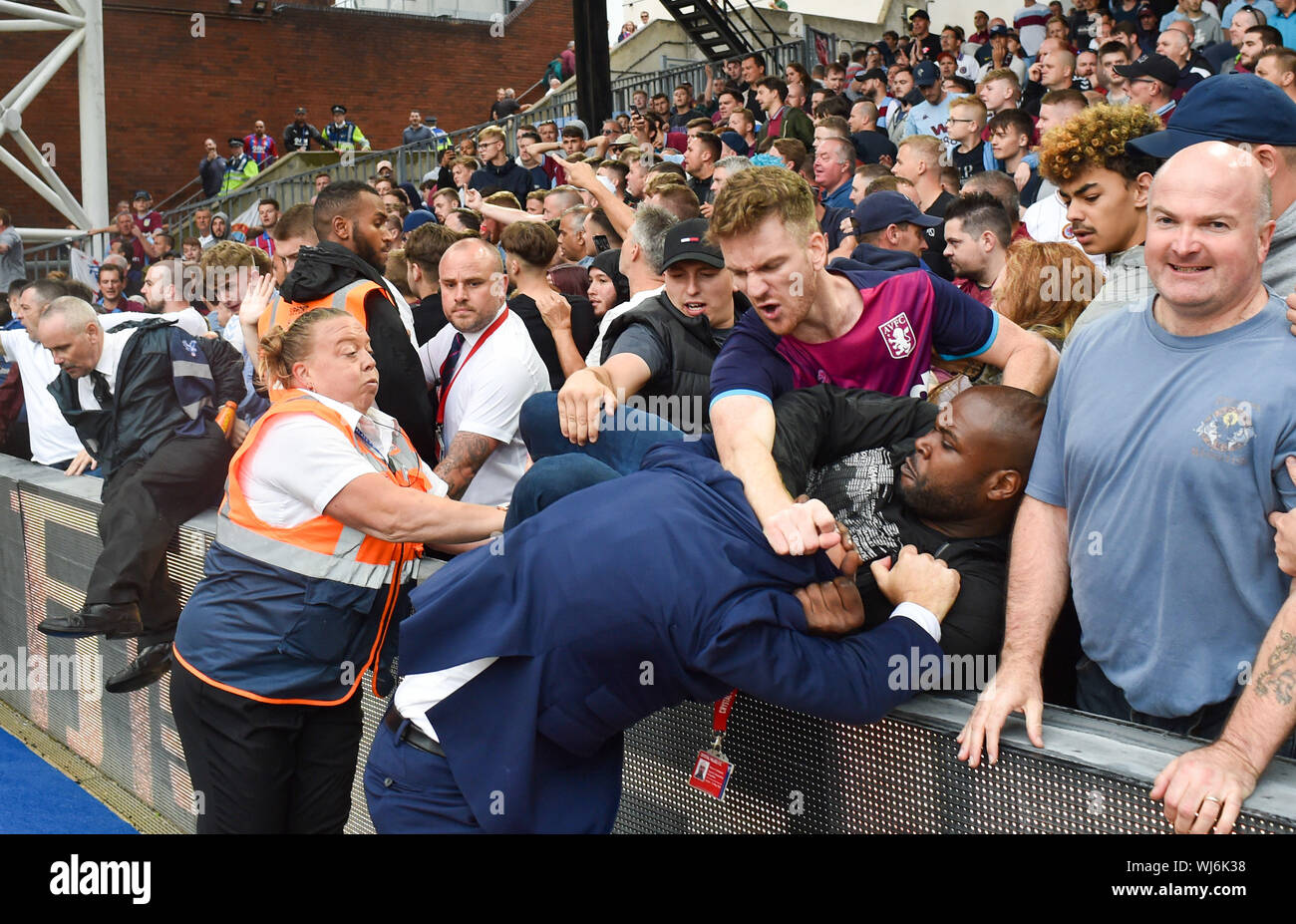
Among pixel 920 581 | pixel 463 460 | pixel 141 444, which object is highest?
pixel 141 444

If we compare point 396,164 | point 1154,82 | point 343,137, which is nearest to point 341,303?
point 1154,82

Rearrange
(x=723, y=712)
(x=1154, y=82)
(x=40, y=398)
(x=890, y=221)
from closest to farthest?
(x=723, y=712) < (x=890, y=221) < (x=40, y=398) < (x=1154, y=82)

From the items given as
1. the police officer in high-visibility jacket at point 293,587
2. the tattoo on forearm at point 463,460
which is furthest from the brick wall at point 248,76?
the police officer in high-visibility jacket at point 293,587

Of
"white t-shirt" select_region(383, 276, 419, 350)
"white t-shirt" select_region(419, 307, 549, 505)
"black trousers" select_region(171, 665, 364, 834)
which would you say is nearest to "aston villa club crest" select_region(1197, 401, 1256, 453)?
"black trousers" select_region(171, 665, 364, 834)

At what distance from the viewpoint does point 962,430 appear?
241 cm

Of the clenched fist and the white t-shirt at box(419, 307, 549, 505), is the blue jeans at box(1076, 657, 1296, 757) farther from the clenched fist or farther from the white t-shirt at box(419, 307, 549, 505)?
the white t-shirt at box(419, 307, 549, 505)

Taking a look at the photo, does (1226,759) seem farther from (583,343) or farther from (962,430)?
(583,343)

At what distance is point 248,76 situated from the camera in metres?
24.0

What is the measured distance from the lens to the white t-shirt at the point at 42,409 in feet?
20.5

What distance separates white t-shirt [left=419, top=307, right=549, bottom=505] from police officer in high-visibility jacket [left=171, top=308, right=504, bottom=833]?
3.81 ft

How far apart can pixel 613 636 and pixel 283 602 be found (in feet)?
4.08

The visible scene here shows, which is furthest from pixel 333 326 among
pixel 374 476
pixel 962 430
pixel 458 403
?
pixel 962 430

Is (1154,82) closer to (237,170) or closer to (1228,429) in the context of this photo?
(1228,429)
